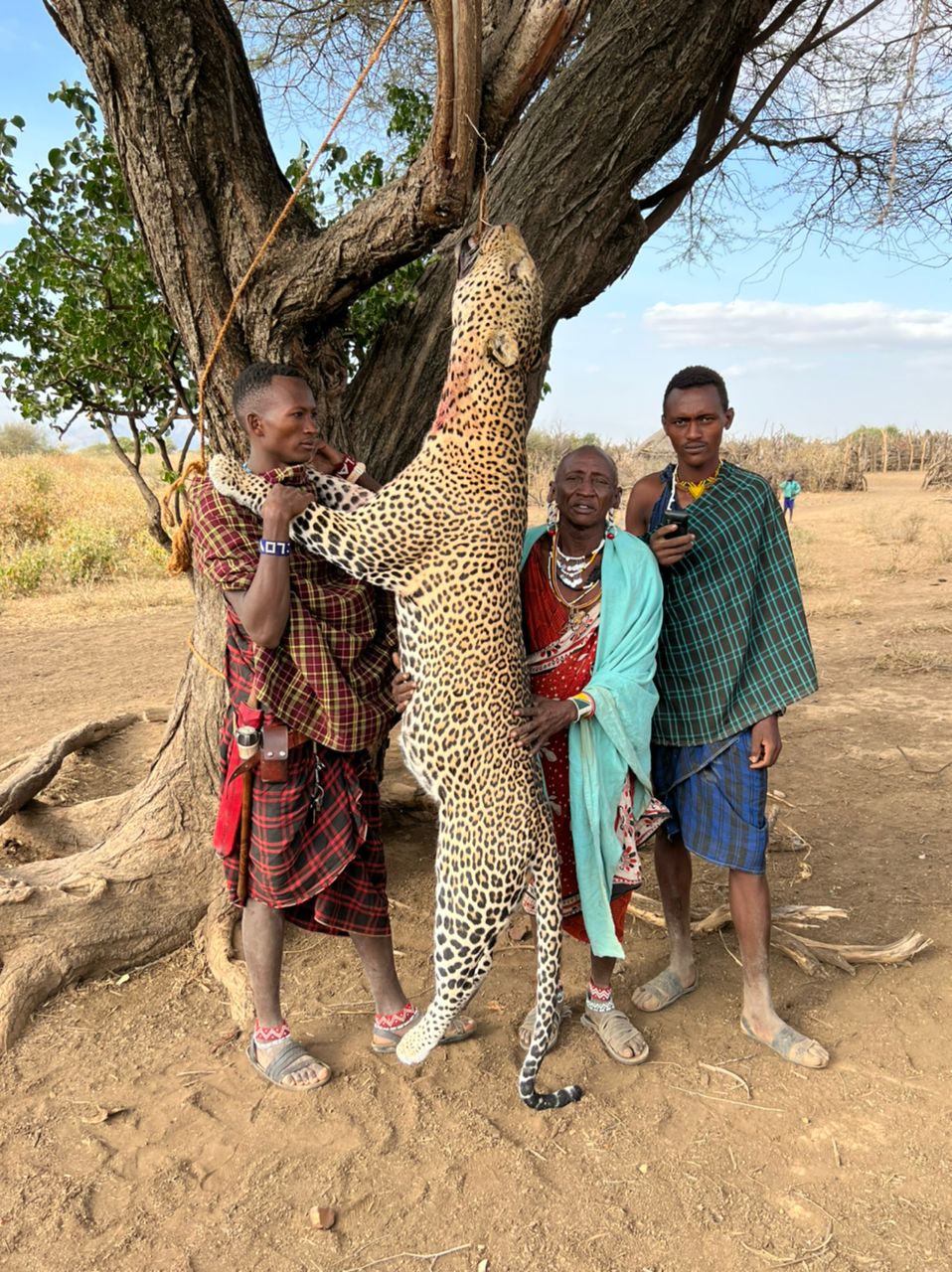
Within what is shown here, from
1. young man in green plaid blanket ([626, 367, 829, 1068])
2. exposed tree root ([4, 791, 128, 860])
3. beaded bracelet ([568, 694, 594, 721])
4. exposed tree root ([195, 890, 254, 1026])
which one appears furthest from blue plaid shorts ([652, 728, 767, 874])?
exposed tree root ([4, 791, 128, 860])

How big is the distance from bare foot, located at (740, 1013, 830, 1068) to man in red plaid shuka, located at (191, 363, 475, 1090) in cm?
127

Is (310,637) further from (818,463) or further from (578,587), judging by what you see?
(818,463)

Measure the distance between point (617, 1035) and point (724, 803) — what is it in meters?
0.91

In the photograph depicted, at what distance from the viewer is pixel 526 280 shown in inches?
115

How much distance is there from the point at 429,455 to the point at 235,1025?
2.25m

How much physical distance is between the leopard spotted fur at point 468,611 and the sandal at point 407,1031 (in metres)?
0.44

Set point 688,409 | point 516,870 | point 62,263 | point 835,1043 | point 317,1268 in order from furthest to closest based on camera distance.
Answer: point 62,263 < point 835,1043 < point 688,409 < point 516,870 < point 317,1268

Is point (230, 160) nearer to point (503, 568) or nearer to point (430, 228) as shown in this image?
point (430, 228)

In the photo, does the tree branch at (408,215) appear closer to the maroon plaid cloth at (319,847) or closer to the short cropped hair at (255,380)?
the short cropped hair at (255,380)

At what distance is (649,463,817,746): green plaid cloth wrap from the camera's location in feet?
10.4

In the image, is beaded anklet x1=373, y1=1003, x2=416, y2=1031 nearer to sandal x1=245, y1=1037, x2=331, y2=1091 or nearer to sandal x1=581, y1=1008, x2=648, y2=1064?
sandal x1=245, y1=1037, x2=331, y2=1091

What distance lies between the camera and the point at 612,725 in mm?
3004

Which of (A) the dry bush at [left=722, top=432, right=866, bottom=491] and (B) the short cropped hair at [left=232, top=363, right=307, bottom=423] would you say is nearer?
(B) the short cropped hair at [left=232, top=363, right=307, bottom=423]

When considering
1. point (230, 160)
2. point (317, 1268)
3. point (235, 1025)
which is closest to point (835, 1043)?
point (317, 1268)
